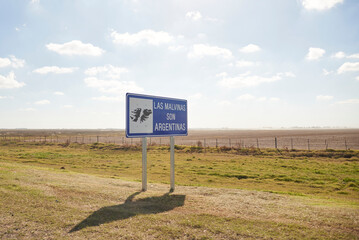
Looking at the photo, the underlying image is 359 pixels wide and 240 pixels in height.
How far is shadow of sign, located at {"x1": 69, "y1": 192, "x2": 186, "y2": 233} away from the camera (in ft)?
18.6

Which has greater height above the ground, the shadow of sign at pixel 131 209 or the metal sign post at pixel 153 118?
the metal sign post at pixel 153 118

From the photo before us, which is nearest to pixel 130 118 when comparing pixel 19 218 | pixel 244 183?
pixel 19 218

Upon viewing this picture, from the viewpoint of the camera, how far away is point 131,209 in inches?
256

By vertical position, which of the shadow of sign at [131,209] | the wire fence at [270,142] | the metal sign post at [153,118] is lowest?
the wire fence at [270,142]

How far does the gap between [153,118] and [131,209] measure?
Result: 458 cm

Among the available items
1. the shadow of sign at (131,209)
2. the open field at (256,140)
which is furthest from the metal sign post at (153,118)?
the open field at (256,140)

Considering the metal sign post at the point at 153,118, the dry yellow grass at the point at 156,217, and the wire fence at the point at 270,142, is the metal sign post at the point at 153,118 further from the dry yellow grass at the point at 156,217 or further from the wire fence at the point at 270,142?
the wire fence at the point at 270,142

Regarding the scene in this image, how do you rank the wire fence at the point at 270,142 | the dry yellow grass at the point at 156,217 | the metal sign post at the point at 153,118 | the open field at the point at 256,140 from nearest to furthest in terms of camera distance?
1. the dry yellow grass at the point at 156,217
2. the metal sign post at the point at 153,118
3. the wire fence at the point at 270,142
4. the open field at the point at 256,140

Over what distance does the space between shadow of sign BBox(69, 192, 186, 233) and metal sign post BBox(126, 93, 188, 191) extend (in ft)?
6.40

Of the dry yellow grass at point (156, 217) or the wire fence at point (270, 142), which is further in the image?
the wire fence at point (270, 142)

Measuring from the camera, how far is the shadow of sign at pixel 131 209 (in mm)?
5684

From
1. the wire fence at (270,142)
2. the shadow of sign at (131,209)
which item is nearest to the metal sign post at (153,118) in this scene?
the shadow of sign at (131,209)

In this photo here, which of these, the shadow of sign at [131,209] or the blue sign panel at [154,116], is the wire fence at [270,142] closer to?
the blue sign panel at [154,116]

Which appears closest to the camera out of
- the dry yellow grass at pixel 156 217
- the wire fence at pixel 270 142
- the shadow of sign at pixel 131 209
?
the dry yellow grass at pixel 156 217
